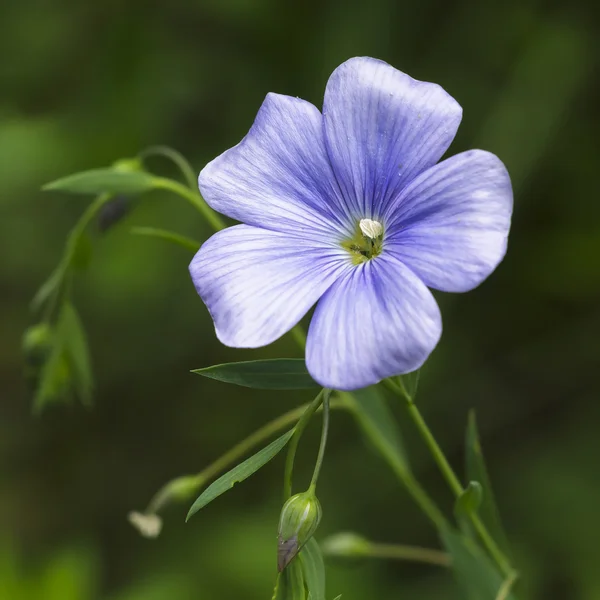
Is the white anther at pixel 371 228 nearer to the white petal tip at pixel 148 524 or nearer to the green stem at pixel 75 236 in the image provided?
the green stem at pixel 75 236

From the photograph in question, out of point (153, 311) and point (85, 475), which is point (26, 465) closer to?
point (85, 475)

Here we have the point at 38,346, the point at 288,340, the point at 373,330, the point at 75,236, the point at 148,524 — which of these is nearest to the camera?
the point at 373,330

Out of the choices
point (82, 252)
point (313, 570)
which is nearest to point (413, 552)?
point (313, 570)

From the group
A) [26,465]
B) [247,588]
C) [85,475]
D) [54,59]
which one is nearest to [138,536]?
[85,475]

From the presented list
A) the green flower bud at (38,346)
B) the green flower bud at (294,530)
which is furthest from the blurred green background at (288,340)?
the green flower bud at (294,530)

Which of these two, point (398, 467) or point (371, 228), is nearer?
point (371, 228)

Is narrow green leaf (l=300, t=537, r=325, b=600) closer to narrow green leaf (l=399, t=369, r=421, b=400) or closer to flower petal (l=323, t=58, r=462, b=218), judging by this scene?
narrow green leaf (l=399, t=369, r=421, b=400)

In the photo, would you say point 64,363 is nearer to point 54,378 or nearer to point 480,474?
point 54,378
